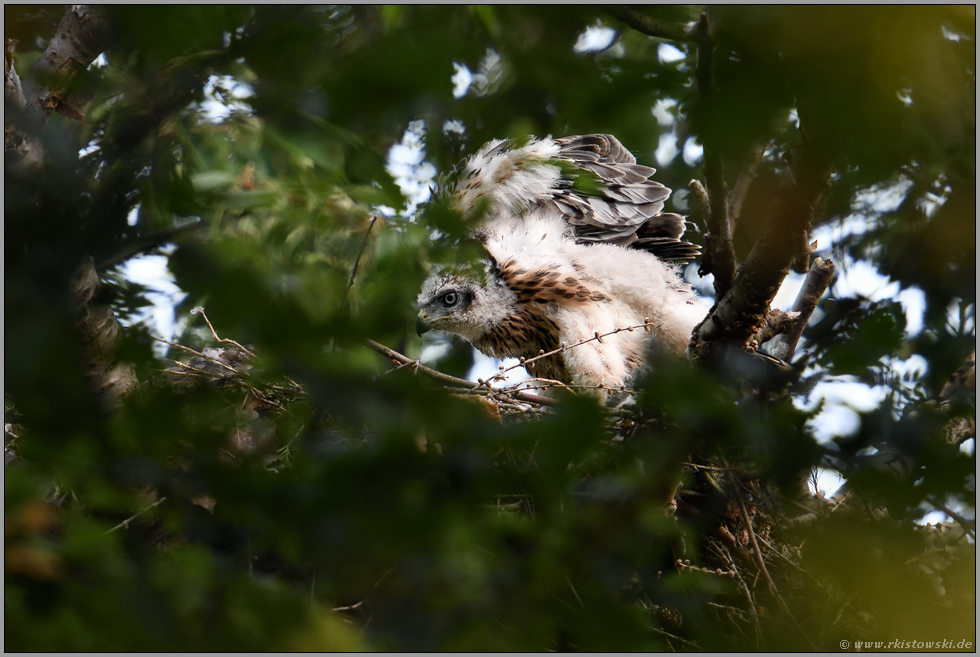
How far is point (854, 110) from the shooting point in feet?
2.12

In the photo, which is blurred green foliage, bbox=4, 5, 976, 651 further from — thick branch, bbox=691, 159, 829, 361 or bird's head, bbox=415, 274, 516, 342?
bird's head, bbox=415, 274, 516, 342

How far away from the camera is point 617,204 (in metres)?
Answer: 3.63

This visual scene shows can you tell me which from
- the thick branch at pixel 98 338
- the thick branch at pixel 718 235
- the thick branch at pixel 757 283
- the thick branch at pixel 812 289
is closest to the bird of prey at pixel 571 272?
the thick branch at pixel 812 289

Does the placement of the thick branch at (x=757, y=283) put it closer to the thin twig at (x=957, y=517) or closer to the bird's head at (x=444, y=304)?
the thin twig at (x=957, y=517)

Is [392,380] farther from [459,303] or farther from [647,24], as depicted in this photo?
[459,303]

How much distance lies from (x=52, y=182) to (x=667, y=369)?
824mm

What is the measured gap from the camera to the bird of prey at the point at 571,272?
3369 millimetres

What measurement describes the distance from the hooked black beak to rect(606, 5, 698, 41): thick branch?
2723mm

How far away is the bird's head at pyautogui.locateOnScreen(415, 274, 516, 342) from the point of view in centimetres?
350

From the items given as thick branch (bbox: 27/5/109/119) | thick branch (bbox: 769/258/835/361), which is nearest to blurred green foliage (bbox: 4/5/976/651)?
thick branch (bbox: 27/5/109/119)

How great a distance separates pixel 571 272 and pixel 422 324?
0.86 m

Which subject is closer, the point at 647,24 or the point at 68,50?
the point at 647,24

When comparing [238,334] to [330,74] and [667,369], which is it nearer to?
[330,74]

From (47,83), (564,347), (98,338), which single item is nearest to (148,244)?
(98,338)
